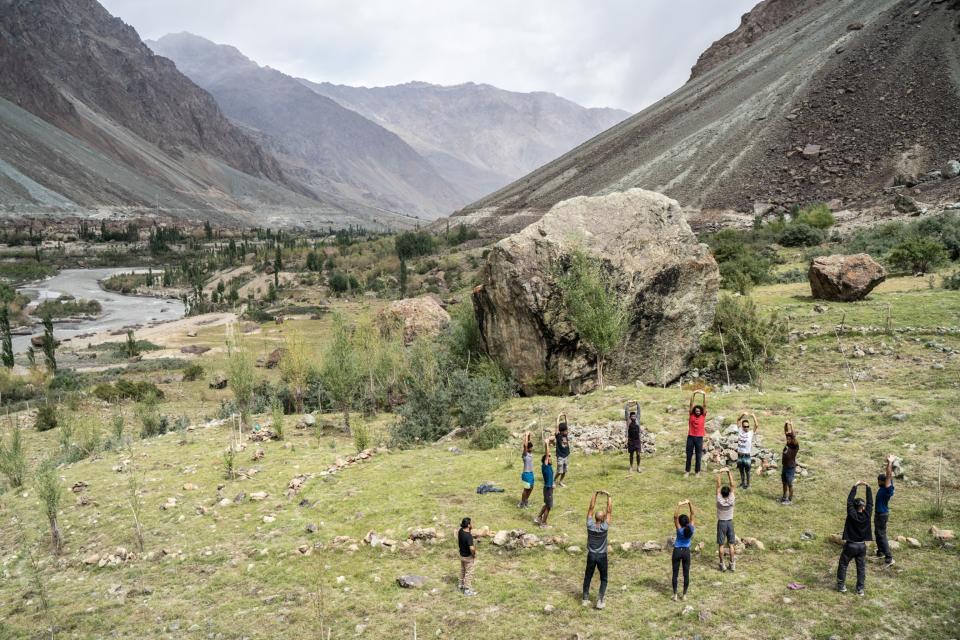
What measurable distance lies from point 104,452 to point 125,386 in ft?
43.7

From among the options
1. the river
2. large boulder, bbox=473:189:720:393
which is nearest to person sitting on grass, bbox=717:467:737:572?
large boulder, bbox=473:189:720:393

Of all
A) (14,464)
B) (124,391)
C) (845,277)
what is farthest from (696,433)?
(124,391)

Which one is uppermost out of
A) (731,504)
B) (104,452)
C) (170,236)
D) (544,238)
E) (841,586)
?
(170,236)

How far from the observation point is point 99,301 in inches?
3206

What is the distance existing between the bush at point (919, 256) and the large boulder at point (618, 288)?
16.8m

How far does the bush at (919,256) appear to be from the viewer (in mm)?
32844

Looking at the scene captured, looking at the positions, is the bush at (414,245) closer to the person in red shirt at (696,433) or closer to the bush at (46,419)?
the bush at (46,419)

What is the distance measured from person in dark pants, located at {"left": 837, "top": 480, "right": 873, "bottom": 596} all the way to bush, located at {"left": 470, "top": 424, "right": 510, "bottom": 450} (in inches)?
398

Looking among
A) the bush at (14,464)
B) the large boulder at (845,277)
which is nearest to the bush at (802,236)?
the large boulder at (845,277)

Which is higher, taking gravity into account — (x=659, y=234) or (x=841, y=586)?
(x=659, y=234)

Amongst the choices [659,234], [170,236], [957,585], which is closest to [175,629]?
[957,585]

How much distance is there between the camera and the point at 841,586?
8.98m

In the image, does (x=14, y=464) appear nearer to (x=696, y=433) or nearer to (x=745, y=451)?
(x=696, y=433)

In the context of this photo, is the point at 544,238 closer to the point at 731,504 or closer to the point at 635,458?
the point at 635,458
